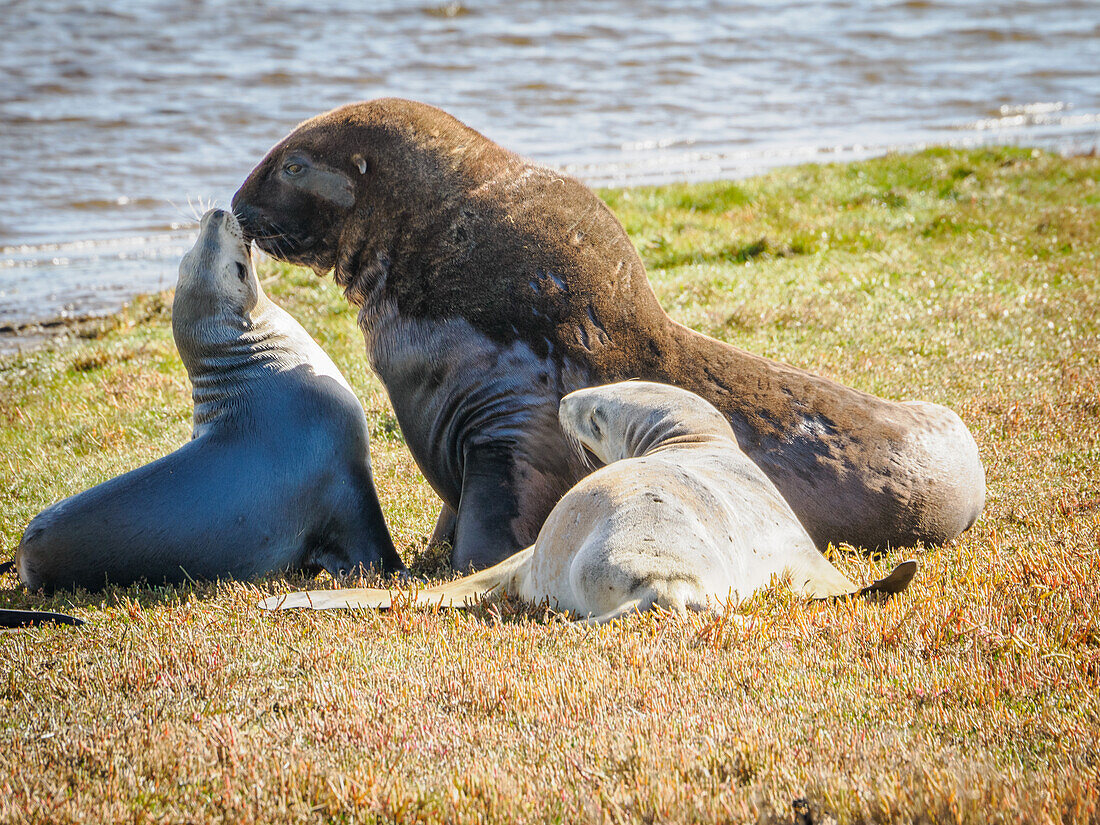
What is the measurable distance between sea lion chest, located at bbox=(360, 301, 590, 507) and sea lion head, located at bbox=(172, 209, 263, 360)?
904 mm

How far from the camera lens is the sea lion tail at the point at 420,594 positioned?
4.54m

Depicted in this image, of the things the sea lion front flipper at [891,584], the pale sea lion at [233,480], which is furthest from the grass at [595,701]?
the pale sea lion at [233,480]

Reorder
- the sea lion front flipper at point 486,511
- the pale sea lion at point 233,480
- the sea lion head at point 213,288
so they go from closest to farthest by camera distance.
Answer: the sea lion front flipper at point 486,511 < the pale sea lion at point 233,480 < the sea lion head at point 213,288

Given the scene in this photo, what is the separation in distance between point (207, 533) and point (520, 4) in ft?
153

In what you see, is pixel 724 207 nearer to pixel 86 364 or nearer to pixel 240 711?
pixel 86 364

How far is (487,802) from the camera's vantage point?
284 cm

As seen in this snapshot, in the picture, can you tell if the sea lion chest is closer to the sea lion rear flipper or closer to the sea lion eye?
the sea lion eye

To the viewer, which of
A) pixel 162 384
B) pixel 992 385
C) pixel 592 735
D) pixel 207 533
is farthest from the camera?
pixel 162 384

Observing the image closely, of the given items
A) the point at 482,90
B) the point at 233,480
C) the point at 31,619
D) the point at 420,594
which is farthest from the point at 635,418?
the point at 482,90

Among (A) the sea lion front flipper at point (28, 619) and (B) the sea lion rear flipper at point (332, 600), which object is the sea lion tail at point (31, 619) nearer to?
(A) the sea lion front flipper at point (28, 619)

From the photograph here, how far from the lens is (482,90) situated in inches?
1232

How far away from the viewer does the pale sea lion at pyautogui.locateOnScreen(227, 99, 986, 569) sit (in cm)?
564

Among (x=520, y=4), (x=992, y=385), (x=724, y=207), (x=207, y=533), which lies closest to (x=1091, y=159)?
(x=724, y=207)

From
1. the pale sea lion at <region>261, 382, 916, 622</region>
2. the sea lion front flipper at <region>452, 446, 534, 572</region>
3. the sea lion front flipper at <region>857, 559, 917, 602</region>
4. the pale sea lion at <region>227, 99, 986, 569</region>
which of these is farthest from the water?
the sea lion front flipper at <region>857, 559, 917, 602</region>
